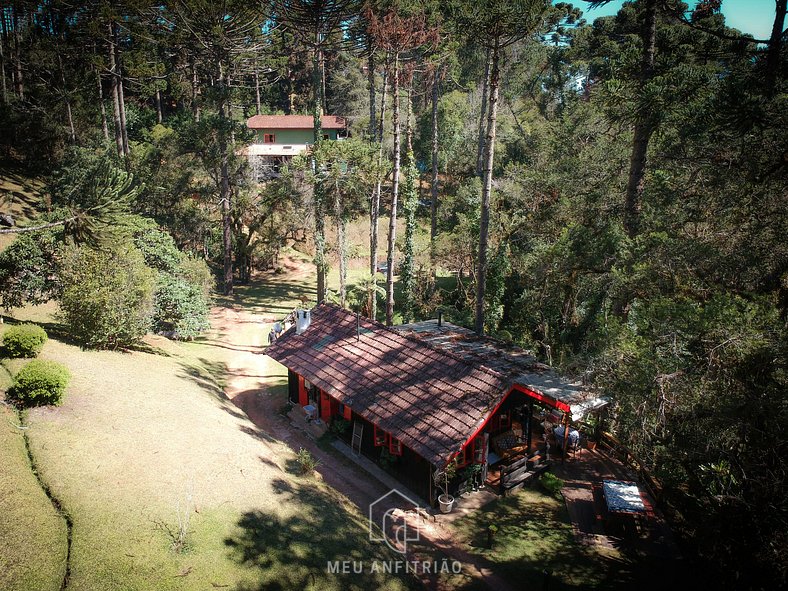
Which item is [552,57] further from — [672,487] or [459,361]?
[672,487]

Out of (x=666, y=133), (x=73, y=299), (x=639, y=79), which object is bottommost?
(x=73, y=299)

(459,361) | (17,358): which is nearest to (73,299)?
(17,358)

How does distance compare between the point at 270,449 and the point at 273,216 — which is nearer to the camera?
the point at 270,449

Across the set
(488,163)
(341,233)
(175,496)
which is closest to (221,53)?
(341,233)

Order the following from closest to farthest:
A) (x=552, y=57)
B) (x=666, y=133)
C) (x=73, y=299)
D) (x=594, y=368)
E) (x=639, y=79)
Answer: (x=594, y=368)
(x=639, y=79)
(x=666, y=133)
(x=73, y=299)
(x=552, y=57)

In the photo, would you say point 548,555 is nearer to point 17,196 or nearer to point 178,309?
point 178,309

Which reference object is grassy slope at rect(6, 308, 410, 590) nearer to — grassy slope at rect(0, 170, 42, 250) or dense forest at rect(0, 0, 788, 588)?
dense forest at rect(0, 0, 788, 588)
